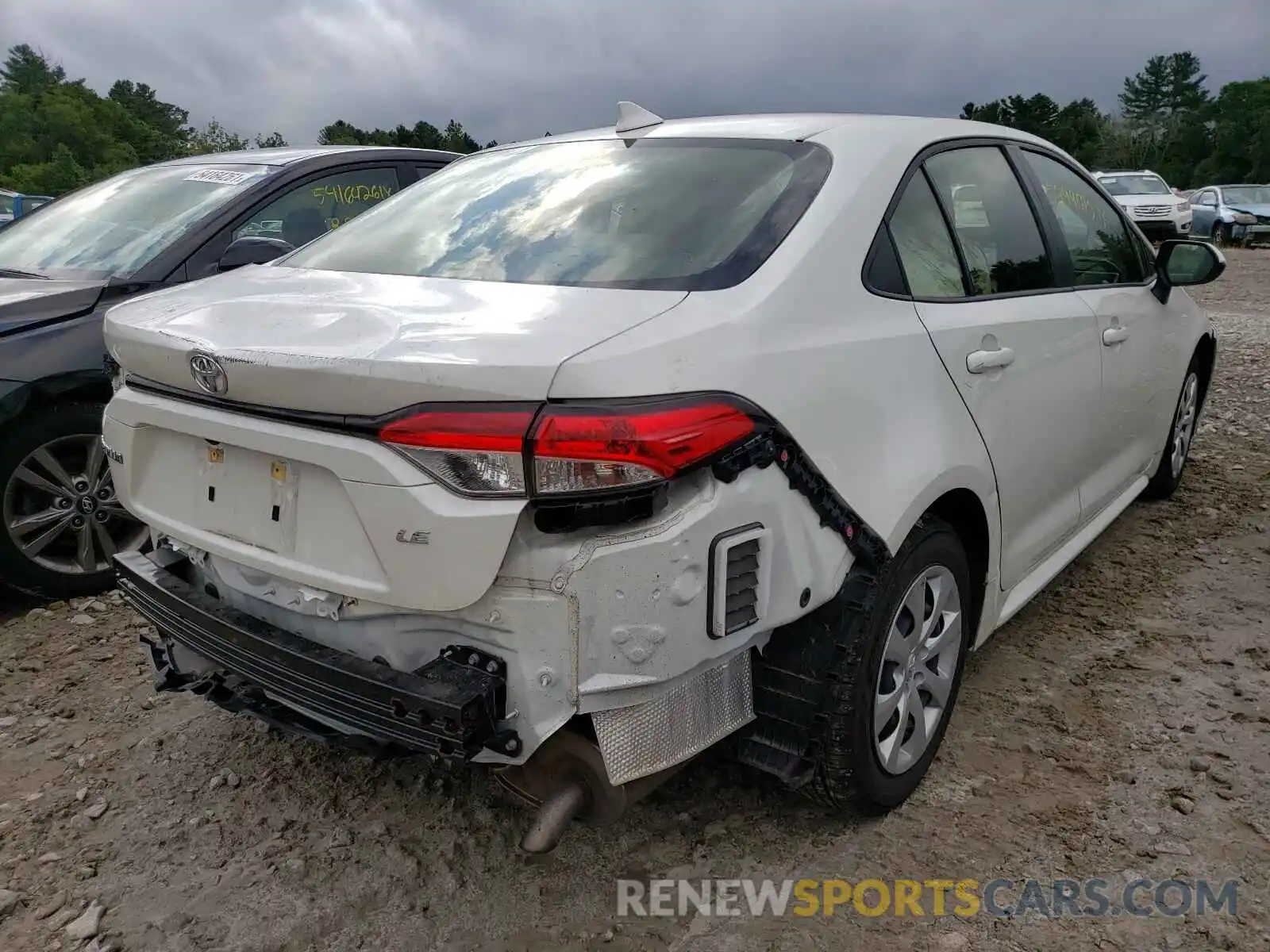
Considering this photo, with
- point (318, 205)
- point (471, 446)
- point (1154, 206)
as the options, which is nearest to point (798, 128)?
point (471, 446)

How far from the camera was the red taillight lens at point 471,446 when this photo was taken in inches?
66.6

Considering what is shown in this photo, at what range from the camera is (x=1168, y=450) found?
4.65 meters

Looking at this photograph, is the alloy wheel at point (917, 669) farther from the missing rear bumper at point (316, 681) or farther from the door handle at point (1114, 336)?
the door handle at point (1114, 336)

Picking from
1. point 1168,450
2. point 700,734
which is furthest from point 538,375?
point 1168,450

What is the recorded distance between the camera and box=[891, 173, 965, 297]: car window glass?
7.88 ft

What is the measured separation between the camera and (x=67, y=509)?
3.77m

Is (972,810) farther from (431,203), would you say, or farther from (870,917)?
(431,203)

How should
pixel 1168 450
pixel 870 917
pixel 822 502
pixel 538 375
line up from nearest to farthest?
pixel 538 375, pixel 822 502, pixel 870 917, pixel 1168 450

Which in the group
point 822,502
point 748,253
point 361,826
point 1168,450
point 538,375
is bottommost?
point 361,826

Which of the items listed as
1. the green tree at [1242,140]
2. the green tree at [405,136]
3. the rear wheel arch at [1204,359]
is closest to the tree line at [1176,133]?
the green tree at [1242,140]

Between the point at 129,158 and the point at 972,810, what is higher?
the point at 129,158

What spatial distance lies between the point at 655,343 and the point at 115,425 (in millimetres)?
1414

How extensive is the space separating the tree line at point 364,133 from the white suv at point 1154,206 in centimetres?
2793

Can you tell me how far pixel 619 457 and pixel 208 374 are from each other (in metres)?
0.92
